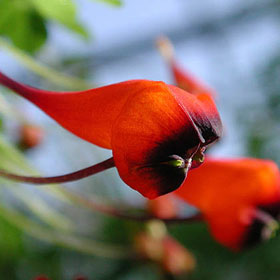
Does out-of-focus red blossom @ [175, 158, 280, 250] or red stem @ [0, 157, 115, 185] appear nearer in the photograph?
red stem @ [0, 157, 115, 185]

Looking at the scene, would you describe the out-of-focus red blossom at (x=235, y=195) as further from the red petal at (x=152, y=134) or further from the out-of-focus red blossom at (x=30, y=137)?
the out-of-focus red blossom at (x=30, y=137)

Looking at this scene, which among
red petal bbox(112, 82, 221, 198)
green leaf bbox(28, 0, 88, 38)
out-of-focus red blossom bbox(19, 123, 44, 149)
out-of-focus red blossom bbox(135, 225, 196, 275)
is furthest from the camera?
out-of-focus red blossom bbox(19, 123, 44, 149)

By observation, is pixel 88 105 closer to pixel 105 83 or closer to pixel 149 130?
pixel 149 130

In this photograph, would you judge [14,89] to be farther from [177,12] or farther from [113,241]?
[177,12]

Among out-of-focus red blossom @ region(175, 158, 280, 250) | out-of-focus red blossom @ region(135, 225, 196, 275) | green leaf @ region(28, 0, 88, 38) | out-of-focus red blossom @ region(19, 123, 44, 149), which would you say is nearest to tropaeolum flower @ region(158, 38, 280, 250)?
out-of-focus red blossom @ region(175, 158, 280, 250)

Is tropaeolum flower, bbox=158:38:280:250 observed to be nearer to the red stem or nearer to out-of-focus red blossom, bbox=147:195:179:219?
the red stem

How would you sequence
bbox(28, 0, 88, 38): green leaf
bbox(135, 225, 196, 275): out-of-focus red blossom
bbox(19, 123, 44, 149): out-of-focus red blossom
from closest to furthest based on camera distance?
bbox(28, 0, 88, 38): green leaf
bbox(135, 225, 196, 275): out-of-focus red blossom
bbox(19, 123, 44, 149): out-of-focus red blossom

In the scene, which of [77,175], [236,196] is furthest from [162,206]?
[77,175]
